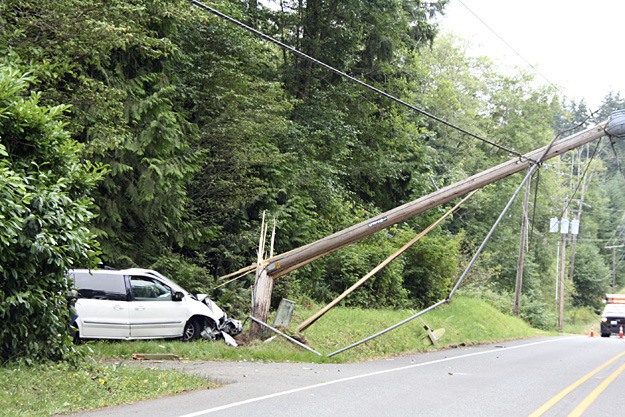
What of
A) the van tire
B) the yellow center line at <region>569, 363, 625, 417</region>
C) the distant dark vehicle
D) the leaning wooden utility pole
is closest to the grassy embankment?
the van tire

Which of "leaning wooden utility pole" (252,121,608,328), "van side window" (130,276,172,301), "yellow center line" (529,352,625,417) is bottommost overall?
"yellow center line" (529,352,625,417)

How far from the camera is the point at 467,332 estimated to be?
26.5 meters

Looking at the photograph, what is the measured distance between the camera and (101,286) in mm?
15703

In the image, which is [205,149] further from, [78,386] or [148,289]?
[78,386]

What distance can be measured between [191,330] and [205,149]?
5.27 metres

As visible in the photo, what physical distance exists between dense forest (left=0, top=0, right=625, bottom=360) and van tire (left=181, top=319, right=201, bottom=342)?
8.17 ft

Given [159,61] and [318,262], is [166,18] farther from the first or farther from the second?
[318,262]

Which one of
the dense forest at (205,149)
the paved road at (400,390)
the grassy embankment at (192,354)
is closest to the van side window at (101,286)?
the dense forest at (205,149)

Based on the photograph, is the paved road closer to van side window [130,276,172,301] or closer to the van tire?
van side window [130,276,172,301]

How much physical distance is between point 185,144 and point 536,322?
30609mm

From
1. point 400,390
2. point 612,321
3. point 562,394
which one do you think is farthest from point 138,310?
point 612,321

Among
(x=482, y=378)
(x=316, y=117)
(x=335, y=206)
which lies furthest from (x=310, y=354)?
(x=316, y=117)

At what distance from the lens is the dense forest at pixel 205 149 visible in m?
11.1

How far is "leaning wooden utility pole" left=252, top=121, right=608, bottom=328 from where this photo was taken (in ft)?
56.0
